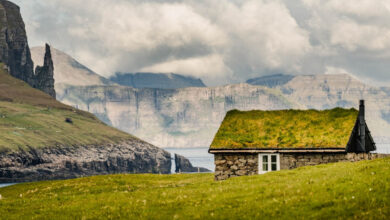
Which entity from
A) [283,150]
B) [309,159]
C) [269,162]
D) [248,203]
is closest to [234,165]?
[269,162]

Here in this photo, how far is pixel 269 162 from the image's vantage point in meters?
57.8

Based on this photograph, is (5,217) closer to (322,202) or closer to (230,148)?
(322,202)

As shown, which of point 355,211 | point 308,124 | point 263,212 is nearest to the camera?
point 355,211

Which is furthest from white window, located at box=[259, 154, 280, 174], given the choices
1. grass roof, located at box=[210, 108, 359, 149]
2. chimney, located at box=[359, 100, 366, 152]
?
chimney, located at box=[359, 100, 366, 152]

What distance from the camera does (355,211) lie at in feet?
77.9

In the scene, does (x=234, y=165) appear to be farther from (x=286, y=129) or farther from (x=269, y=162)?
(x=286, y=129)

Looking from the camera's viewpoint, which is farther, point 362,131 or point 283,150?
point 362,131

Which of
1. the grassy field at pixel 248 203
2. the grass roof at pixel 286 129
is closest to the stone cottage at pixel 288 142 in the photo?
the grass roof at pixel 286 129

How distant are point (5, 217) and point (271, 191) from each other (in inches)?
626

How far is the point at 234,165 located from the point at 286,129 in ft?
27.4

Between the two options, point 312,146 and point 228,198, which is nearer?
point 228,198

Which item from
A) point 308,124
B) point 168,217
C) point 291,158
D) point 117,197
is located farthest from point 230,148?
point 168,217

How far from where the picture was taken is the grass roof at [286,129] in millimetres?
57906

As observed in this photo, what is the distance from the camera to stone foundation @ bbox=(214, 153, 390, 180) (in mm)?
56438
